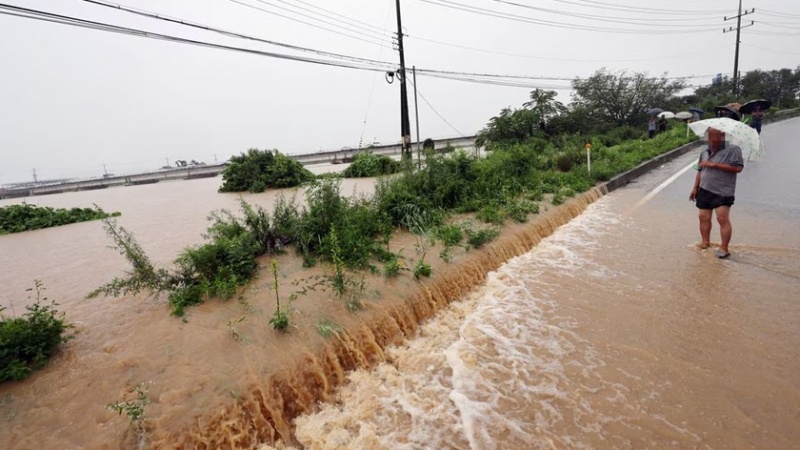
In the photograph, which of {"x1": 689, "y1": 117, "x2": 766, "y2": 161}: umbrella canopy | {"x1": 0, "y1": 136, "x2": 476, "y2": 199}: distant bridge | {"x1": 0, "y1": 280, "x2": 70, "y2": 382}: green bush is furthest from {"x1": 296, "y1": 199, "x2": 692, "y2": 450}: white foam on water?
{"x1": 0, "y1": 136, "x2": 476, "y2": 199}: distant bridge

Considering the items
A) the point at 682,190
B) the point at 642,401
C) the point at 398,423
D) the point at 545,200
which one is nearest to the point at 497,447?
the point at 398,423

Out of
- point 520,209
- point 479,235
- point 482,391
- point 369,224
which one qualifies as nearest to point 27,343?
point 482,391

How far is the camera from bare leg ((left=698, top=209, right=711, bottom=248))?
5486 millimetres

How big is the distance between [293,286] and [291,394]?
159 centimetres

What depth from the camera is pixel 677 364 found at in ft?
11.1

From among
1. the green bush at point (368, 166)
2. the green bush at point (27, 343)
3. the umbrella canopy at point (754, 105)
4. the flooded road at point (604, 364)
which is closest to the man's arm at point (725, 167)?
the flooded road at point (604, 364)

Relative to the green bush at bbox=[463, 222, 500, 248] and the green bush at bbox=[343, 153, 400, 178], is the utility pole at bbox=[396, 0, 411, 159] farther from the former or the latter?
the green bush at bbox=[463, 222, 500, 248]

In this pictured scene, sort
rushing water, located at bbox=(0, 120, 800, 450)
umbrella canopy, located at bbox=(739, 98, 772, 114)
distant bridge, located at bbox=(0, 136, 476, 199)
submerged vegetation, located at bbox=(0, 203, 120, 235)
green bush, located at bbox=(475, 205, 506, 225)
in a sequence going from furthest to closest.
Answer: distant bridge, located at bbox=(0, 136, 476, 199), umbrella canopy, located at bbox=(739, 98, 772, 114), submerged vegetation, located at bbox=(0, 203, 120, 235), green bush, located at bbox=(475, 205, 506, 225), rushing water, located at bbox=(0, 120, 800, 450)

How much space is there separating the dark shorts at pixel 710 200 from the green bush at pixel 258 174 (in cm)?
1299

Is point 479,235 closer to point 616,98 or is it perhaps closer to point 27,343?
point 27,343

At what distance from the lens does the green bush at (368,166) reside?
1730cm

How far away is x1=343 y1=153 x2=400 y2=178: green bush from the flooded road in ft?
39.4

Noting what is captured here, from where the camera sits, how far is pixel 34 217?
411 inches

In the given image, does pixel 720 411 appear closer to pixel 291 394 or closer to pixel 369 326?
pixel 369 326
